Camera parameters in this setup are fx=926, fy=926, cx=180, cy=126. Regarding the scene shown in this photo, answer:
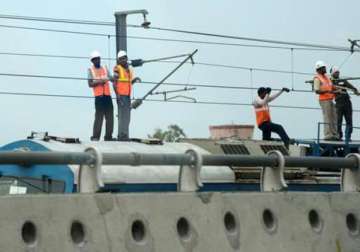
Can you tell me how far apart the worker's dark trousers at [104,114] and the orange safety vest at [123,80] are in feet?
2.76

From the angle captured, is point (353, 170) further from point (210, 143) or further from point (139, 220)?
point (210, 143)

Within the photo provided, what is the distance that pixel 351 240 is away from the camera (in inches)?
364

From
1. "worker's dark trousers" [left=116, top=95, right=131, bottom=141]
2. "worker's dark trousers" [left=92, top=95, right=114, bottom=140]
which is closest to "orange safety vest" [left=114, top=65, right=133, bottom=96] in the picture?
"worker's dark trousers" [left=116, top=95, right=131, bottom=141]

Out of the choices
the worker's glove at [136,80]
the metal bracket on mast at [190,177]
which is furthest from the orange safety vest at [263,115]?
the metal bracket on mast at [190,177]

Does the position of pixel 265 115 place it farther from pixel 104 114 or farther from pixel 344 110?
pixel 104 114

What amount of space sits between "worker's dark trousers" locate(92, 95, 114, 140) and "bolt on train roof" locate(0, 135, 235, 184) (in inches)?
86.6

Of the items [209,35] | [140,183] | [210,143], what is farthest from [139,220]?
[209,35]

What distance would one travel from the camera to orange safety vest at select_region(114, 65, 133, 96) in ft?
56.6

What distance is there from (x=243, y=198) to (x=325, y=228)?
1.15 m

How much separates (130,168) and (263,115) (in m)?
5.31

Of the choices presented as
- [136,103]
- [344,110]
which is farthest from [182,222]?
[136,103]

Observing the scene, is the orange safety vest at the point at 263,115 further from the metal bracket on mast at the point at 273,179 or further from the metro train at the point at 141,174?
the metal bracket on mast at the point at 273,179

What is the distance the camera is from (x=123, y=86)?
17531 mm

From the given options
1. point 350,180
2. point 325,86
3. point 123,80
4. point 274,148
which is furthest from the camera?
point 325,86
